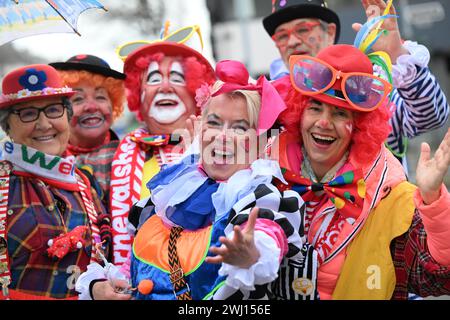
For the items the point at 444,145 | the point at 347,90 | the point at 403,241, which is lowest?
the point at 403,241

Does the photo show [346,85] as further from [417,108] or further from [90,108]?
[90,108]

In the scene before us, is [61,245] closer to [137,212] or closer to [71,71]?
[137,212]

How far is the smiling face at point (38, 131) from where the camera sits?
10.5 feet

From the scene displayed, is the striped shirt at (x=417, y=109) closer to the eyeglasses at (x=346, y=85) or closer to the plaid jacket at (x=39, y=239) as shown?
the eyeglasses at (x=346, y=85)

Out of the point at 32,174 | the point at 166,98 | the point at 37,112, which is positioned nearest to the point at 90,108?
the point at 166,98

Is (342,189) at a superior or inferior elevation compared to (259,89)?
inferior

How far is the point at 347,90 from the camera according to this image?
2.75 m

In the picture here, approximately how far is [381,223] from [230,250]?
0.83 metres

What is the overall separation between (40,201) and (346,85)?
156 cm

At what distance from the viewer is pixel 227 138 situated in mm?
2656

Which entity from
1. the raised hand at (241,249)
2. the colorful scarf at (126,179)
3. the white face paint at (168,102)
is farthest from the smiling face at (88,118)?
the raised hand at (241,249)

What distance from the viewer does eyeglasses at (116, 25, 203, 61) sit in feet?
13.4
